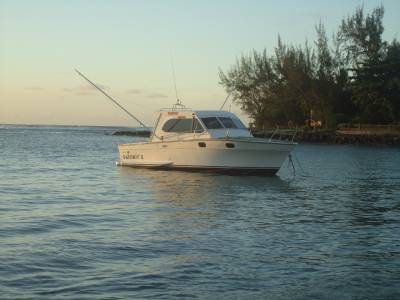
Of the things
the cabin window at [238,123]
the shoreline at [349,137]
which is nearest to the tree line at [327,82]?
the shoreline at [349,137]

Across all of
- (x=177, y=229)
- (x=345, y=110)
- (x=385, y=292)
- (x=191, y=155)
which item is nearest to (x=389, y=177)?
(x=191, y=155)

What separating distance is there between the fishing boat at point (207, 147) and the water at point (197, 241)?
2993mm

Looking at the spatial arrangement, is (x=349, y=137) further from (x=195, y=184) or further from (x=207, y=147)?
(x=195, y=184)

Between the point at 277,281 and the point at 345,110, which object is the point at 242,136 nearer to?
the point at 277,281

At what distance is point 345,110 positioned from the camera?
71.4m

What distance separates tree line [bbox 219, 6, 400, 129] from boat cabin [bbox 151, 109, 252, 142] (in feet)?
128

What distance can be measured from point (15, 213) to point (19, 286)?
625 cm

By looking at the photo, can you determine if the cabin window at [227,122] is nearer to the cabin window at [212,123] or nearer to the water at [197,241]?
the cabin window at [212,123]

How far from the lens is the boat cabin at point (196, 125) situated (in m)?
24.8

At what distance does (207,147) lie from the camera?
955 inches

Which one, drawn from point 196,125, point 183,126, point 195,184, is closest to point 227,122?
point 196,125

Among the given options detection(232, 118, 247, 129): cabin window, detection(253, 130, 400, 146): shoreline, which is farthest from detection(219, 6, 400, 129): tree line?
detection(232, 118, 247, 129): cabin window

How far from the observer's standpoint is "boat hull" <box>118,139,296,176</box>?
924 inches

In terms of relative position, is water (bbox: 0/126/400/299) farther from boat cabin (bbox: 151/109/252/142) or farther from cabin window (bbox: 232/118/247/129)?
cabin window (bbox: 232/118/247/129)
